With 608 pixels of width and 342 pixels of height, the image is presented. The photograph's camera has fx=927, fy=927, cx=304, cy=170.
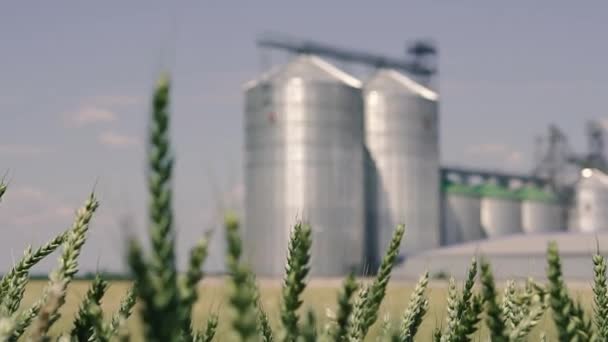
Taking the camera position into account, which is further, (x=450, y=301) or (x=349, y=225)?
(x=349, y=225)

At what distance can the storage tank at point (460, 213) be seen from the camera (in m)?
87.1

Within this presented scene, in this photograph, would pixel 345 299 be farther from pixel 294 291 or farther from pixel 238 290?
pixel 238 290

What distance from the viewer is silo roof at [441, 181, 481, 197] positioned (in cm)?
8781

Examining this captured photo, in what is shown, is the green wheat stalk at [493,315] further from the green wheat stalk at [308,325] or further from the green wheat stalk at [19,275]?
the green wheat stalk at [19,275]

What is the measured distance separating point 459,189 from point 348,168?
1919 cm

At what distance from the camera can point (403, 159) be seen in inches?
3088

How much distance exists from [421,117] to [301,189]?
1454 cm

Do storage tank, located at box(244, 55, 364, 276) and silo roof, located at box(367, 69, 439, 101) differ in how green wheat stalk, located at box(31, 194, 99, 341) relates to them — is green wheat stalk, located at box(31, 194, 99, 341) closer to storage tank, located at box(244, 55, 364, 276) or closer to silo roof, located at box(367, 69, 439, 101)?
storage tank, located at box(244, 55, 364, 276)

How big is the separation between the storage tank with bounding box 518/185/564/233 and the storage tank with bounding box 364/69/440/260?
2089cm

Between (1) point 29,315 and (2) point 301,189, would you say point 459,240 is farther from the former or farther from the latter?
(1) point 29,315

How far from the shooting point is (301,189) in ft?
236

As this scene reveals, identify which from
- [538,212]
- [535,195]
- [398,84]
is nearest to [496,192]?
[538,212]

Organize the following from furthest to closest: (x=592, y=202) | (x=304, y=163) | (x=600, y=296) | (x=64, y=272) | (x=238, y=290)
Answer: (x=592, y=202) < (x=304, y=163) < (x=600, y=296) < (x=64, y=272) < (x=238, y=290)

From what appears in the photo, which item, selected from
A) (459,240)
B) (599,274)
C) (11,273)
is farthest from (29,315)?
(459,240)
